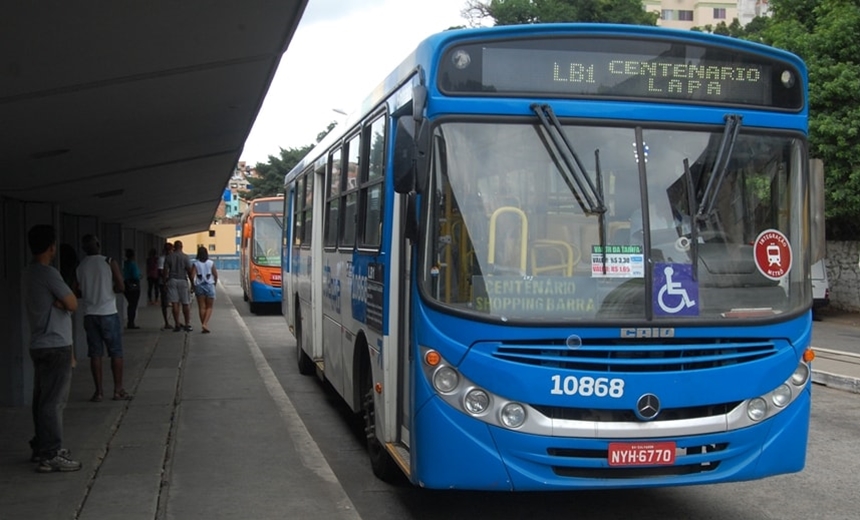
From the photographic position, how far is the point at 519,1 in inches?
1647

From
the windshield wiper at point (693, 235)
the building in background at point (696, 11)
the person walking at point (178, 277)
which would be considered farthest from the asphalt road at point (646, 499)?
the building in background at point (696, 11)

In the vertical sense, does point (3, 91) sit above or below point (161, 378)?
above

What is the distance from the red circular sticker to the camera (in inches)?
222

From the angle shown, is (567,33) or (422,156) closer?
(422,156)

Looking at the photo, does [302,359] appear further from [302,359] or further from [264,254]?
[264,254]

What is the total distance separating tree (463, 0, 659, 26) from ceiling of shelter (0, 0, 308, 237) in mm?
31813

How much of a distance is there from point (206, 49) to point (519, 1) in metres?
37.5

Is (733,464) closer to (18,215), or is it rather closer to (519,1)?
(18,215)

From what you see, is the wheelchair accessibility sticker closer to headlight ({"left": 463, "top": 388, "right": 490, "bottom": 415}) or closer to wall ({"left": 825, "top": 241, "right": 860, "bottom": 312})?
headlight ({"left": 463, "top": 388, "right": 490, "bottom": 415})

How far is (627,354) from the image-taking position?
5.33 meters

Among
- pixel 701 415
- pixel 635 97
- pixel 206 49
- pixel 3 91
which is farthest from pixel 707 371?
pixel 3 91

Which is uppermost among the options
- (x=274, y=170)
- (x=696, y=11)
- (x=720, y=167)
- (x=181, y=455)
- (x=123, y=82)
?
(x=696, y=11)

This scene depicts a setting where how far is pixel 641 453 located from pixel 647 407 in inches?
10.5

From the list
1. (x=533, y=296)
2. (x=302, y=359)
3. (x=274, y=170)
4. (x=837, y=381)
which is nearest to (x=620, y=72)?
(x=533, y=296)
